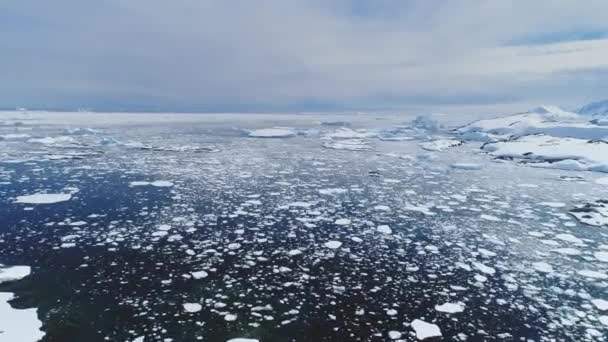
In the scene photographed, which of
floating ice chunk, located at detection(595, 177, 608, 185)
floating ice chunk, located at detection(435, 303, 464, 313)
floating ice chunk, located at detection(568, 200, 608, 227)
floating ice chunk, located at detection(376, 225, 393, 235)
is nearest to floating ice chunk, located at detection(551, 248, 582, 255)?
floating ice chunk, located at detection(568, 200, 608, 227)

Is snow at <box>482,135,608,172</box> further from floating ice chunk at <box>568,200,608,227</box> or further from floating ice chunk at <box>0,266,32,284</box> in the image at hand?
floating ice chunk at <box>0,266,32,284</box>

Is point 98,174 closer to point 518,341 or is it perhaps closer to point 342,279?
point 342,279

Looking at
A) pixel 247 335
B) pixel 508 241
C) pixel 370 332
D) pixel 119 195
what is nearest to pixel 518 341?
pixel 370 332

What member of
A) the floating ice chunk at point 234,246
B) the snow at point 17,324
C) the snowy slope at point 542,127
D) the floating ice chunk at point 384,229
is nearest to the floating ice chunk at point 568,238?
the floating ice chunk at point 384,229

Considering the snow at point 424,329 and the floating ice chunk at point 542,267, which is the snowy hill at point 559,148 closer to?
the floating ice chunk at point 542,267

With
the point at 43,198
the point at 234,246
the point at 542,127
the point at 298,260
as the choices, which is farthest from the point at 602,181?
the point at 542,127

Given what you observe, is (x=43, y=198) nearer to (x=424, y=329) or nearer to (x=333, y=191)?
(x=333, y=191)
